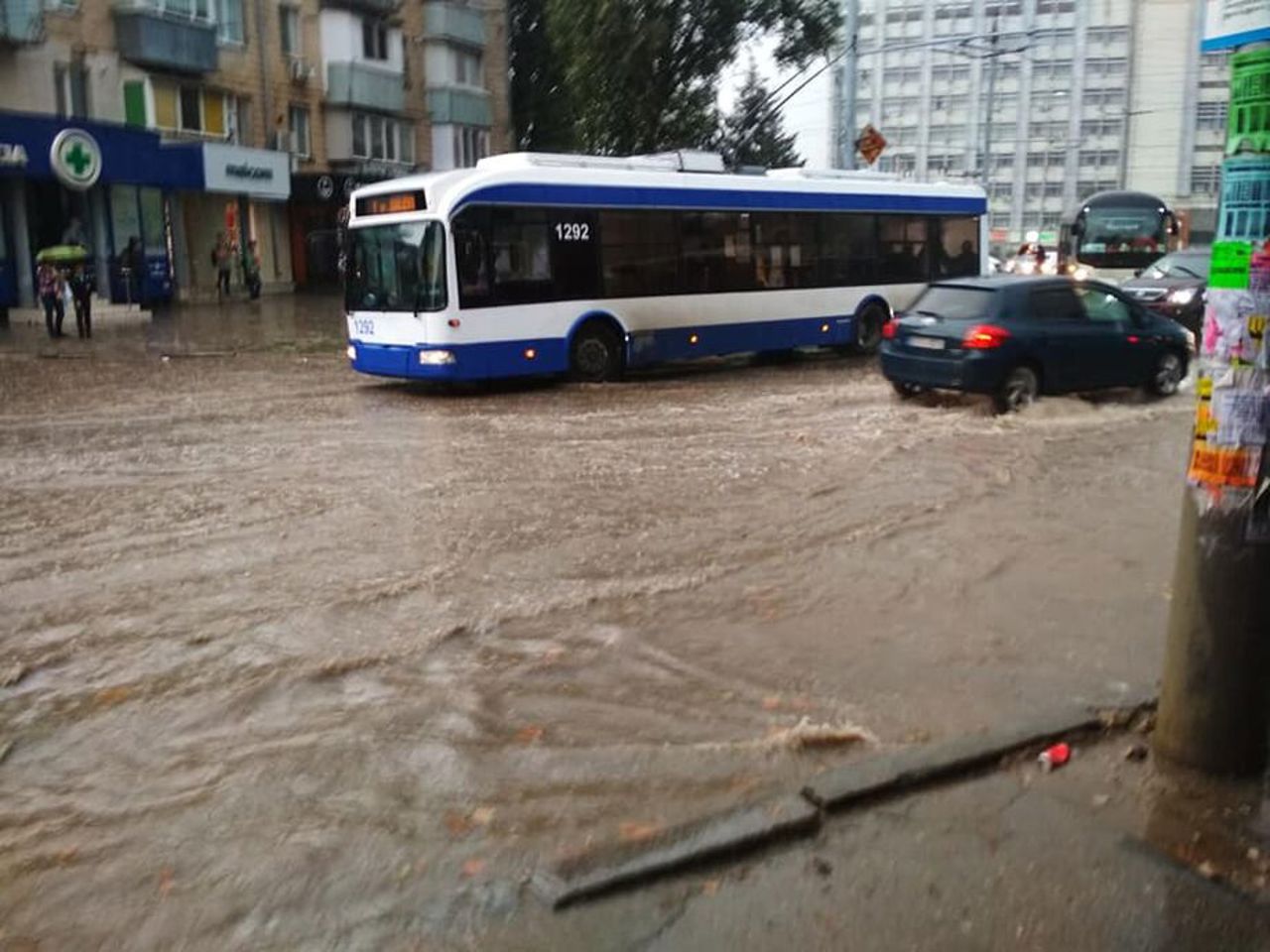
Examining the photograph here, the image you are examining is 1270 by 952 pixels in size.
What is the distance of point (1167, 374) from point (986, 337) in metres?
3.24

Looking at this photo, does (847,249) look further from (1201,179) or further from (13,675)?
(1201,179)

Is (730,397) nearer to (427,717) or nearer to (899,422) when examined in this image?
(899,422)

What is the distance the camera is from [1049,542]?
27.3 feet

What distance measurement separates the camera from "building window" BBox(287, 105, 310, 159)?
39750 mm

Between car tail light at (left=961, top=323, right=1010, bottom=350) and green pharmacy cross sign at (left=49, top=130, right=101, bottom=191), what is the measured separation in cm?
2299

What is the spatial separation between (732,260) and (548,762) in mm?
14204

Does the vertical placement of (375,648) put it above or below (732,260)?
below

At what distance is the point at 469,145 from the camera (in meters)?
47.3

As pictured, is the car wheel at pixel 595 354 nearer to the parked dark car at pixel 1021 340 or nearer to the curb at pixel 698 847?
the parked dark car at pixel 1021 340

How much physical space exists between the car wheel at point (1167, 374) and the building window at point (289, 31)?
3230 centimetres

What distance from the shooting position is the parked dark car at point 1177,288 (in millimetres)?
20797

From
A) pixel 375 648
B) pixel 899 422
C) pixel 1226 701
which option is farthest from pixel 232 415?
pixel 1226 701

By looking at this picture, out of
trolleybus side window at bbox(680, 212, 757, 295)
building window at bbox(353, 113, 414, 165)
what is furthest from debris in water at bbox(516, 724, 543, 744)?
building window at bbox(353, 113, 414, 165)

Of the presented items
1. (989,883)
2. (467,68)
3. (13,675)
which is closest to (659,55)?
(467,68)
